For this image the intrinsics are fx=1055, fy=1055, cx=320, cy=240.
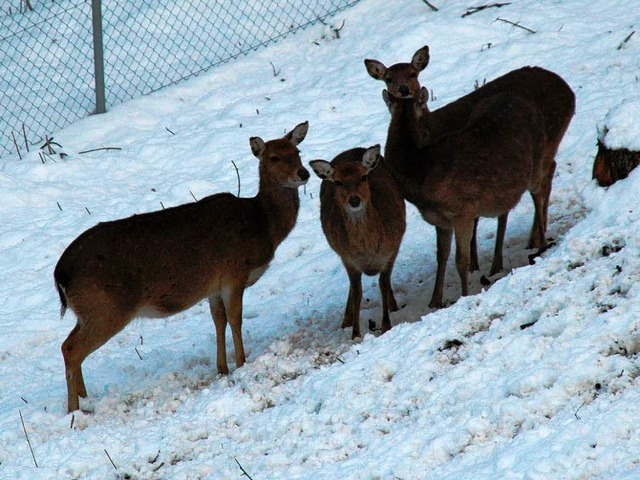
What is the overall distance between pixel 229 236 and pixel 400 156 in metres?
1.70

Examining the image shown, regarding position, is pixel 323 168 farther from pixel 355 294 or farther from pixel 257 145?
pixel 355 294

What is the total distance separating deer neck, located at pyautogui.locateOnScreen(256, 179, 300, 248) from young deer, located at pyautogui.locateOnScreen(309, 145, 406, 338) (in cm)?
32

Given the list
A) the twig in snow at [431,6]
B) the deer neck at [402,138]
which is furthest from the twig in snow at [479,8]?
the deer neck at [402,138]

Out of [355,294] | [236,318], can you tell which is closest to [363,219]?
[355,294]

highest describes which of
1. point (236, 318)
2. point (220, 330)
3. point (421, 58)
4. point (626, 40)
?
point (421, 58)

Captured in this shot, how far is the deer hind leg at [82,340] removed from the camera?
26.5 ft

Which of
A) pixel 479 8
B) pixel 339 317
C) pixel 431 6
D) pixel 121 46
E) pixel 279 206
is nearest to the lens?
pixel 279 206

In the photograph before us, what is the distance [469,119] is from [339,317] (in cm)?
216

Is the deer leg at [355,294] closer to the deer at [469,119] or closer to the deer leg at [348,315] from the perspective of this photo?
the deer leg at [348,315]

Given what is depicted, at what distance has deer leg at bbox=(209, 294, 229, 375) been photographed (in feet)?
28.4

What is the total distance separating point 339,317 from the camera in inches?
378

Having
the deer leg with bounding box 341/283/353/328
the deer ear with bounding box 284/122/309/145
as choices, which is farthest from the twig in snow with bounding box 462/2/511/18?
the deer leg with bounding box 341/283/353/328

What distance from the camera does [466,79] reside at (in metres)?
14.0

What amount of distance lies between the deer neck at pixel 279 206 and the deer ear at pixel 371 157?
0.83m
